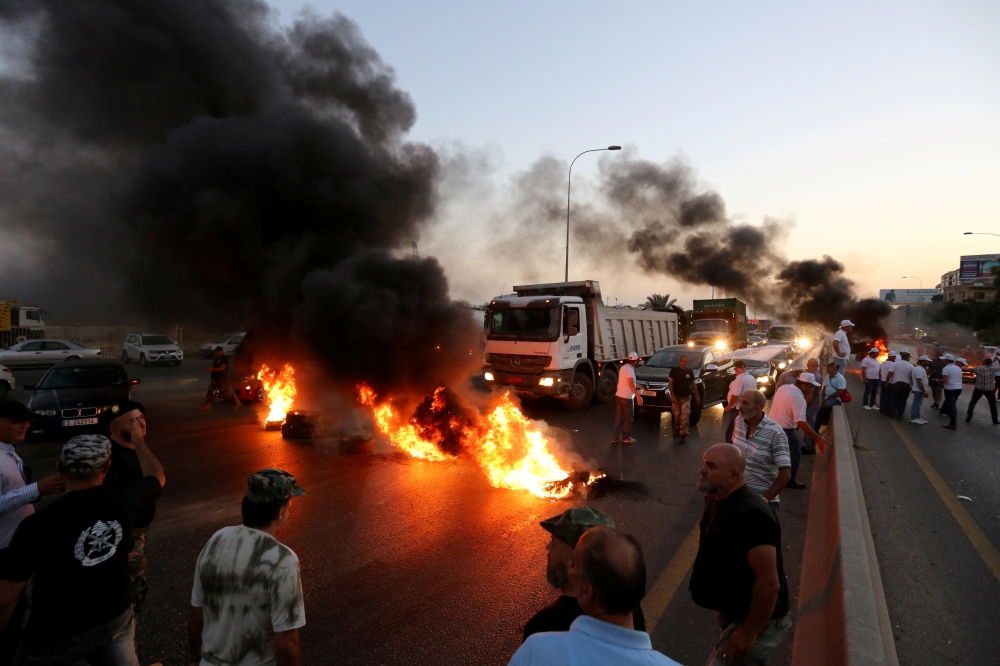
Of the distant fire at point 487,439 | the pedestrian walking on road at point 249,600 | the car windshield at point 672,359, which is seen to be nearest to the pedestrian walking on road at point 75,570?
the pedestrian walking on road at point 249,600

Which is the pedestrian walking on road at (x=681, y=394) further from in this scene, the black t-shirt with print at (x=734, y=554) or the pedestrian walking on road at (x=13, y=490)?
the pedestrian walking on road at (x=13, y=490)

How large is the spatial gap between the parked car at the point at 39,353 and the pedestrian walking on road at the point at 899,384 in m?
27.2

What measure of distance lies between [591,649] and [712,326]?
2701 cm

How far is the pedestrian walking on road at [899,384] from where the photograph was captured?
11.9m

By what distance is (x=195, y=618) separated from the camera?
209cm

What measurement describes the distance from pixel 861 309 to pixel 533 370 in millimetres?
23076

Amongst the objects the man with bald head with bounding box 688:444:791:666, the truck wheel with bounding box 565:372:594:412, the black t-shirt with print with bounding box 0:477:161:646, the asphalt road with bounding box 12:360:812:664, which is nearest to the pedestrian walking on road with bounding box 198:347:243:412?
the asphalt road with bounding box 12:360:812:664

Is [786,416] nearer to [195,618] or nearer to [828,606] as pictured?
[828,606]

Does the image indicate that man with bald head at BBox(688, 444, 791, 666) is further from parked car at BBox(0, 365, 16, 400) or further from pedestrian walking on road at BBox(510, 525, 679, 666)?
parked car at BBox(0, 365, 16, 400)

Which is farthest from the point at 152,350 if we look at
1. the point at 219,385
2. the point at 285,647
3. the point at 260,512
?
the point at 285,647

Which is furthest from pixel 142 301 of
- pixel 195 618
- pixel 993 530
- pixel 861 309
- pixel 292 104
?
pixel 861 309

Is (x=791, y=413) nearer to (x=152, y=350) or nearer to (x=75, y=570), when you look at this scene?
(x=75, y=570)

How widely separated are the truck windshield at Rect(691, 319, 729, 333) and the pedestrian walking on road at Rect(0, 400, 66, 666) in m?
26.2

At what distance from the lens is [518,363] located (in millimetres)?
12367
